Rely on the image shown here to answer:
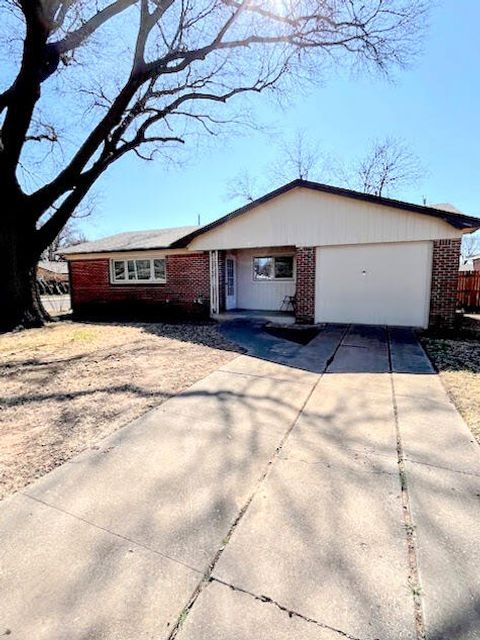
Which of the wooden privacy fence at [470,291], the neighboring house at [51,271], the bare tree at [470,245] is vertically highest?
the bare tree at [470,245]

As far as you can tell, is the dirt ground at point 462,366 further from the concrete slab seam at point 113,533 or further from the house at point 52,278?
the house at point 52,278

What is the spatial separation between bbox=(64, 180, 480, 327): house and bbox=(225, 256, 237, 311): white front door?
4cm

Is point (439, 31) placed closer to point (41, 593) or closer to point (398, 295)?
point (398, 295)

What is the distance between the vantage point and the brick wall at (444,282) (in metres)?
8.13

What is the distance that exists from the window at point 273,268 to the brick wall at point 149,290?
2.31m

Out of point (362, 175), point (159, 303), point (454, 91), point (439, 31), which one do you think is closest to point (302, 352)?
point (159, 303)

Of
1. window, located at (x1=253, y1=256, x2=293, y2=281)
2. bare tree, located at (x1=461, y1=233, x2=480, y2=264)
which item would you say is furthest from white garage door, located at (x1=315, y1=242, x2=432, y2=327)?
bare tree, located at (x1=461, y1=233, x2=480, y2=264)

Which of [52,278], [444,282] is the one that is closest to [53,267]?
[52,278]

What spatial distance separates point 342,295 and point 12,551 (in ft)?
29.4

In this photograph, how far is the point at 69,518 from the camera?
214 centimetres

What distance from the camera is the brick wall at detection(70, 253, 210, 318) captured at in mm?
11664

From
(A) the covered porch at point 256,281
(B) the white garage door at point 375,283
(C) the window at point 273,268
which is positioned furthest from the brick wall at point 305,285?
(C) the window at point 273,268

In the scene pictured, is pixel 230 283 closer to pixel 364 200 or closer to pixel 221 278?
pixel 221 278

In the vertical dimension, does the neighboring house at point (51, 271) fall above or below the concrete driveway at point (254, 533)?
above
